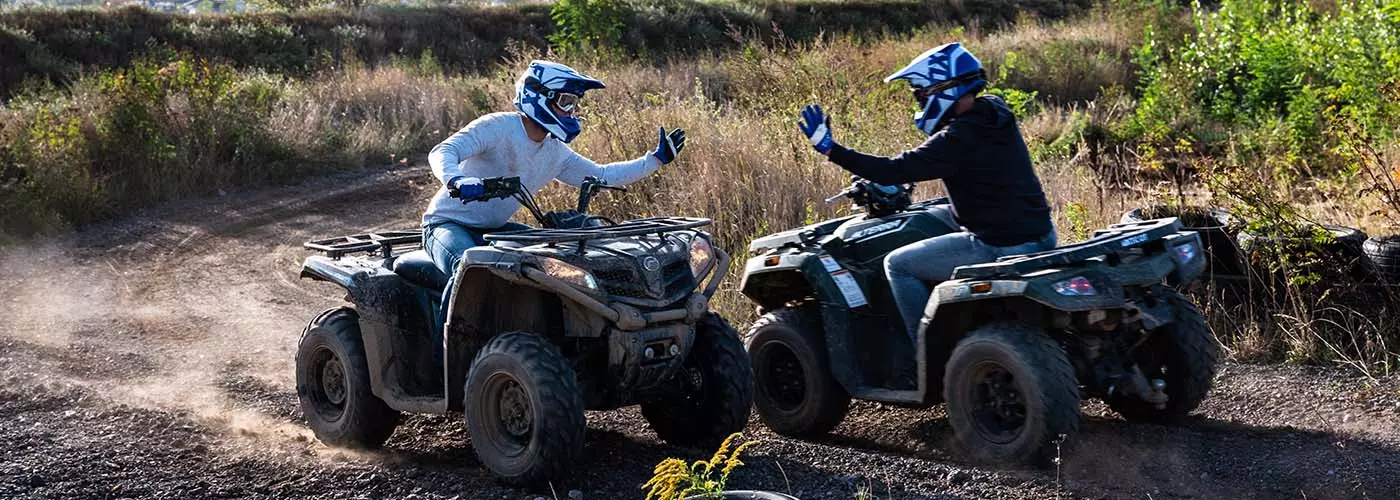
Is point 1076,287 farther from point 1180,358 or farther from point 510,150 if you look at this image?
point 510,150

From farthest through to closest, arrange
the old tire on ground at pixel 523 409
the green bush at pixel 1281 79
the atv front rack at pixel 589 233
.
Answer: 1. the green bush at pixel 1281 79
2. the atv front rack at pixel 589 233
3. the old tire on ground at pixel 523 409

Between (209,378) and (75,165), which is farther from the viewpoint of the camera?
(75,165)

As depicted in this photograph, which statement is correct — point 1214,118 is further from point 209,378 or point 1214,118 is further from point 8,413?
point 8,413

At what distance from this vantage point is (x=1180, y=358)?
22.3 feet

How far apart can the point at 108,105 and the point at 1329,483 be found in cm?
1418

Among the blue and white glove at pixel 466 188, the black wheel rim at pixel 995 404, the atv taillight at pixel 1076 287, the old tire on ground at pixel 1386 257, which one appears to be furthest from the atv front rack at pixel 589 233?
the old tire on ground at pixel 1386 257

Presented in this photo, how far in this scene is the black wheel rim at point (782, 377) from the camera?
7543 mm

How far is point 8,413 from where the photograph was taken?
8219 millimetres

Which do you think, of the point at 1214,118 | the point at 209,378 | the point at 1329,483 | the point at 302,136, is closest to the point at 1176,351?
the point at 1329,483

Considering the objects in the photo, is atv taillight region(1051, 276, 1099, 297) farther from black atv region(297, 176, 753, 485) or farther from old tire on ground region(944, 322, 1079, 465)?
black atv region(297, 176, 753, 485)

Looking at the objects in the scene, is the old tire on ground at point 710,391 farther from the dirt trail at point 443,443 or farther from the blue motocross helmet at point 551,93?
the blue motocross helmet at point 551,93

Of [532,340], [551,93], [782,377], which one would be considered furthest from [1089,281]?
[551,93]

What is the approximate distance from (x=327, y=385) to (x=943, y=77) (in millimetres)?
3386

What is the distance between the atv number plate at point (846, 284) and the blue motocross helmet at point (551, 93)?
137 centimetres
